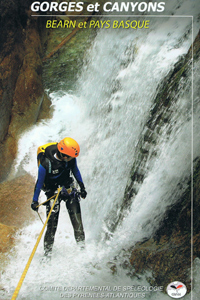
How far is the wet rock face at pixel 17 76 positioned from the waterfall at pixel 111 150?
280 millimetres

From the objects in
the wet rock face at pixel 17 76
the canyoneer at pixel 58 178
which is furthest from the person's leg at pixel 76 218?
the wet rock face at pixel 17 76

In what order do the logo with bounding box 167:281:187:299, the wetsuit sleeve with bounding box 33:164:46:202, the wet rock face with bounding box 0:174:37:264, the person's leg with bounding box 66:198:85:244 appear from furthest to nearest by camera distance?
the wet rock face with bounding box 0:174:37:264
the person's leg with bounding box 66:198:85:244
the wetsuit sleeve with bounding box 33:164:46:202
the logo with bounding box 167:281:187:299

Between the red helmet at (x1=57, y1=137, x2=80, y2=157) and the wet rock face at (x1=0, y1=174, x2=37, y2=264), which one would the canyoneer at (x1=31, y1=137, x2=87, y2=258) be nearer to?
the red helmet at (x1=57, y1=137, x2=80, y2=157)

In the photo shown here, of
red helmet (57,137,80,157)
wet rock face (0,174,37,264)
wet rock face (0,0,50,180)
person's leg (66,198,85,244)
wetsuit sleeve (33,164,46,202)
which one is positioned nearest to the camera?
red helmet (57,137,80,157)

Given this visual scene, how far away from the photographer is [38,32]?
211 inches

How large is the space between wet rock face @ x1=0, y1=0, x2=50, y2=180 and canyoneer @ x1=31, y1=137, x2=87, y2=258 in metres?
1.72

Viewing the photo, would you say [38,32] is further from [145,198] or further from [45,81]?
[145,198]

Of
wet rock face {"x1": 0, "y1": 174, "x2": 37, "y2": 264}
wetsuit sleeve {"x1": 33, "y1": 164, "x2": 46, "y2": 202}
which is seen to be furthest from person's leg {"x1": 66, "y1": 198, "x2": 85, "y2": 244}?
wet rock face {"x1": 0, "y1": 174, "x2": 37, "y2": 264}

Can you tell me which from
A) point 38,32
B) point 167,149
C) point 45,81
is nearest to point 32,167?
point 45,81

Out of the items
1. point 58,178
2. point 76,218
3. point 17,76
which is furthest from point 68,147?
point 17,76

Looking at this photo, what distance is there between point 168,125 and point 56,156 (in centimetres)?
135

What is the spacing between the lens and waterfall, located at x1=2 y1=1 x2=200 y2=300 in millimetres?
2711

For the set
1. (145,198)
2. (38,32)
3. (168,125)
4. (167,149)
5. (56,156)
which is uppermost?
(38,32)

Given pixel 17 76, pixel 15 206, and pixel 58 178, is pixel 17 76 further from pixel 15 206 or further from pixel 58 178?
pixel 58 178
